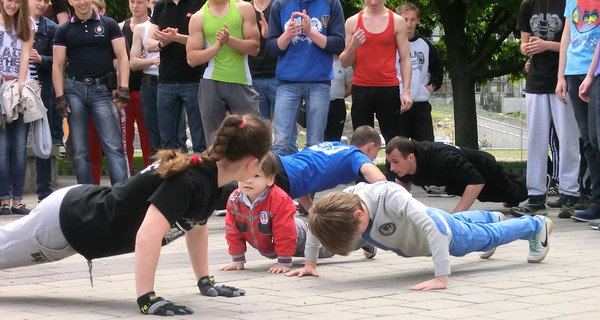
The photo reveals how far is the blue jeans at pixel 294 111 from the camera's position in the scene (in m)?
9.37

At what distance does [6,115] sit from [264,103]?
8.42 feet

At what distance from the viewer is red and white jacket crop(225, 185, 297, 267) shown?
6.42 m

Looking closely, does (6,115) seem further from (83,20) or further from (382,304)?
(382,304)

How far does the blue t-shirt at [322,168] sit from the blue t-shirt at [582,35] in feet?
7.93

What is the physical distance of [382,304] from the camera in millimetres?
5051

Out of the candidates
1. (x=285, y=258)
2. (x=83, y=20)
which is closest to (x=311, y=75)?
(x=83, y=20)

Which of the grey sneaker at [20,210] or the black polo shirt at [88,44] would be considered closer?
the grey sneaker at [20,210]

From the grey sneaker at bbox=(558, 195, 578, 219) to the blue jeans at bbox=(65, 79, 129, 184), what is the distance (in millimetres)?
4315

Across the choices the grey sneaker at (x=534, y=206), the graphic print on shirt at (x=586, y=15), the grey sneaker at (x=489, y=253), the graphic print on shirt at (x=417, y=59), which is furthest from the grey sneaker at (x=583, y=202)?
the grey sneaker at (x=489, y=253)

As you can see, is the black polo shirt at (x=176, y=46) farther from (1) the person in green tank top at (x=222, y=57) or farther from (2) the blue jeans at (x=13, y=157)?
(2) the blue jeans at (x=13, y=157)

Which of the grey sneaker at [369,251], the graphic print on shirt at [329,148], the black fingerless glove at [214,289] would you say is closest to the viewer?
the black fingerless glove at [214,289]

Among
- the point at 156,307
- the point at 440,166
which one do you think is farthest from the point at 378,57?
the point at 156,307

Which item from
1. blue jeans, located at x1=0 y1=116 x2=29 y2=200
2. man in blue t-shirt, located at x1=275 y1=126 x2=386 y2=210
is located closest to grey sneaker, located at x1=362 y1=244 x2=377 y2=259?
man in blue t-shirt, located at x1=275 y1=126 x2=386 y2=210

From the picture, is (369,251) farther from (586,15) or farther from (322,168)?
(586,15)
